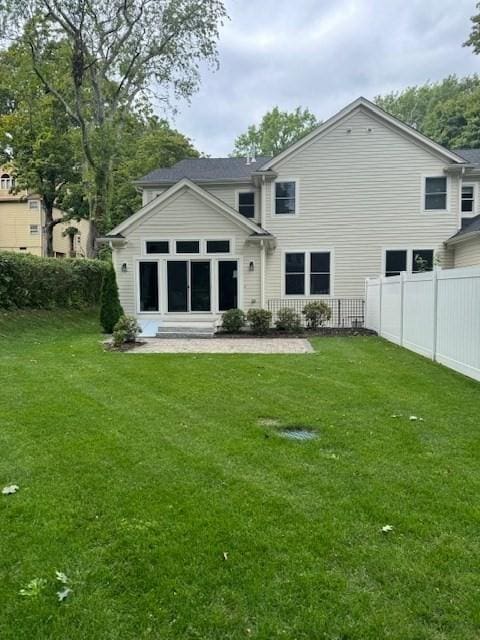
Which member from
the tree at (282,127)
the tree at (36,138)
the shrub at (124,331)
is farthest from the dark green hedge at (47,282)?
the tree at (282,127)

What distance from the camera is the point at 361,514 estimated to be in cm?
317

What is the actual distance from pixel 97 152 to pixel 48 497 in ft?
74.1

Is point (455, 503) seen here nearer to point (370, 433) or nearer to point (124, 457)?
point (370, 433)

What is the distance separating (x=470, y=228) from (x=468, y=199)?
279 centimetres

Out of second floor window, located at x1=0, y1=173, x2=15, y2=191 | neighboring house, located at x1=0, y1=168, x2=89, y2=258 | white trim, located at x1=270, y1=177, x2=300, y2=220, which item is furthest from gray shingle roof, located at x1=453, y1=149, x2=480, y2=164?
second floor window, located at x1=0, y1=173, x2=15, y2=191

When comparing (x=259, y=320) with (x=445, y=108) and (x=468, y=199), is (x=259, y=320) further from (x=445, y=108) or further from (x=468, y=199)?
(x=445, y=108)

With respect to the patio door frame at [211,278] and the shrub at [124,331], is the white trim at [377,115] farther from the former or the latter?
the shrub at [124,331]

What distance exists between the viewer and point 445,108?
1366 inches

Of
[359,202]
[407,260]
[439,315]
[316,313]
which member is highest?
[359,202]

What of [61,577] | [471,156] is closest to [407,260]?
[471,156]

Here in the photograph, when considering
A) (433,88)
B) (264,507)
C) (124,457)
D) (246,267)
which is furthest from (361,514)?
(433,88)

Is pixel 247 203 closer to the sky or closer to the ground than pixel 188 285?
closer to the sky

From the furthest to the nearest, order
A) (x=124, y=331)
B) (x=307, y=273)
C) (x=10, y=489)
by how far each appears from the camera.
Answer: (x=307, y=273) → (x=124, y=331) → (x=10, y=489)

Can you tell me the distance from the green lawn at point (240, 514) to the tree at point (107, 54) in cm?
1933
